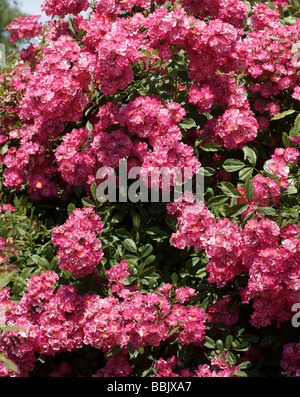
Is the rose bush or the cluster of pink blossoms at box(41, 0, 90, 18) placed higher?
the cluster of pink blossoms at box(41, 0, 90, 18)

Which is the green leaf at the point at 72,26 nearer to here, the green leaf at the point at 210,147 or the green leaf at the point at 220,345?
the green leaf at the point at 210,147

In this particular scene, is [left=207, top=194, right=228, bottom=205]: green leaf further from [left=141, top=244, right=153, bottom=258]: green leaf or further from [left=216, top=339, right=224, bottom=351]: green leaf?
[left=216, top=339, right=224, bottom=351]: green leaf

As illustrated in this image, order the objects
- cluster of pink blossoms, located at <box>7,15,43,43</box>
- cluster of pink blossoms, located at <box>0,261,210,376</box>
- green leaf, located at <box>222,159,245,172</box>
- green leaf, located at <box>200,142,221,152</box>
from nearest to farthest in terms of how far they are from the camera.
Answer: cluster of pink blossoms, located at <box>0,261,210,376</box> < green leaf, located at <box>222,159,245,172</box> < green leaf, located at <box>200,142,221,152</box> < cluster of pink blossoms, located at <box>7,15,43,43</box>

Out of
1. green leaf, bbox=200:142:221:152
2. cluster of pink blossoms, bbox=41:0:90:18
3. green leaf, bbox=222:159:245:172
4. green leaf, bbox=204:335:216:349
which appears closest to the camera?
green leaf, bbox=204:335:216:349

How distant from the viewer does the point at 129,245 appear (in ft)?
7.93

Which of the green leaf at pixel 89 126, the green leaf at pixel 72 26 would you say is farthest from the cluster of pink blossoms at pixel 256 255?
the green leaf at pixel 72 26

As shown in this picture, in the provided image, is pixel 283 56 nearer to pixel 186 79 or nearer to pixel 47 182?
pixel 186 79

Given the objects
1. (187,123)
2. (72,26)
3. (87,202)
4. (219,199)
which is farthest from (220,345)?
(72,26)

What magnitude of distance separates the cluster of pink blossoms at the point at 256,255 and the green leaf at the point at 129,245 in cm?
24

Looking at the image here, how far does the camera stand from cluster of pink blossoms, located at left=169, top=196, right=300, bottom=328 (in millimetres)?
2023

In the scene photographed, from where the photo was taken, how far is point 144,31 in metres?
2.82

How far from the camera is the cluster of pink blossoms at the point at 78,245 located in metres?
2.14

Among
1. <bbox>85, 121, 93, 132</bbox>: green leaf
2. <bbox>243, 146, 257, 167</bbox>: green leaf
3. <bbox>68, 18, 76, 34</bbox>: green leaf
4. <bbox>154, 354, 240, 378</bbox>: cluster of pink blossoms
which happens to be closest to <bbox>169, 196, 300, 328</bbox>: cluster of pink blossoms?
<bbox>154, 354, 240, 378</bbox>: cluster of pink blossoms

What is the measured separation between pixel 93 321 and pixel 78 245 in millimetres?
324
